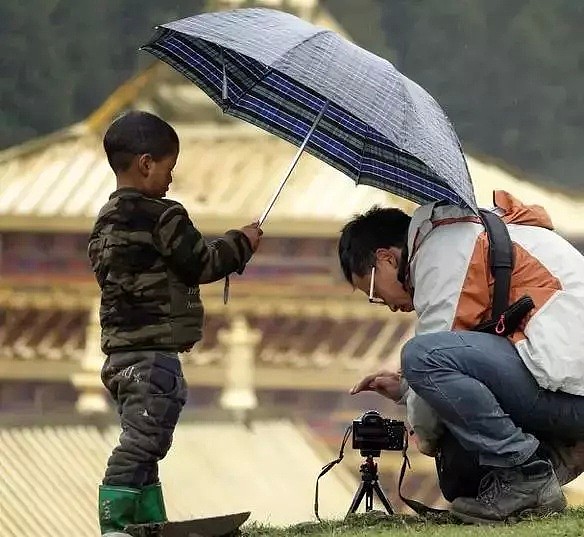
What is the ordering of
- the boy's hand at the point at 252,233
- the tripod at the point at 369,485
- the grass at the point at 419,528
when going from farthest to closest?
the tripod at the point at 369,485 < the boy's hand at the point at 252,233 < the grass at the point at 419,528

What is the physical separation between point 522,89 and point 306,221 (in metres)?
0.82

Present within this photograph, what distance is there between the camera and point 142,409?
2.42 m

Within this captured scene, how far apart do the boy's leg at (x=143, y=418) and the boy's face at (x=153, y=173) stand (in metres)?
0.29

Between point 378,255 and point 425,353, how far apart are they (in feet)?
0.72

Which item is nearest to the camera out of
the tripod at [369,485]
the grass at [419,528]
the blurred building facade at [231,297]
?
the grass at [419,528]

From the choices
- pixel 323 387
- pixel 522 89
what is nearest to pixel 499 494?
pixel 323 387

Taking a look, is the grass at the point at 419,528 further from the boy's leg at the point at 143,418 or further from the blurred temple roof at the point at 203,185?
the blurred temple roof at the point at 203,185

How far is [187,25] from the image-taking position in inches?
102

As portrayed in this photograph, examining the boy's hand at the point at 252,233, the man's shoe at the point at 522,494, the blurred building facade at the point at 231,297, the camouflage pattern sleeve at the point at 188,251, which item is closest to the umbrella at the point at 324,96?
the boy's hand at the point at 252,233

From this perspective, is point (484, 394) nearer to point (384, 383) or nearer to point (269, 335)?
point (384, 383)

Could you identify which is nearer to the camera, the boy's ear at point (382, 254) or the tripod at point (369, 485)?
the boy's ear at point (382, 254)

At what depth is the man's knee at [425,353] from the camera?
2.48 metres

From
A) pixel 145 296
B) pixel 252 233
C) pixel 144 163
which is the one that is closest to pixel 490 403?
pixel 252 233

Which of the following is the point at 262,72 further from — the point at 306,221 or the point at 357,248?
the point at 306,221
